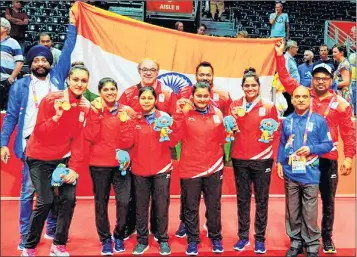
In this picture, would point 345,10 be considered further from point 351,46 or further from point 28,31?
point 28,31

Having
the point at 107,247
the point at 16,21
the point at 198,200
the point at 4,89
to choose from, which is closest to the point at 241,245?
the point at 198,200

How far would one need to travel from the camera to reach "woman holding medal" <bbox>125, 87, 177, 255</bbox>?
4141 millimetres

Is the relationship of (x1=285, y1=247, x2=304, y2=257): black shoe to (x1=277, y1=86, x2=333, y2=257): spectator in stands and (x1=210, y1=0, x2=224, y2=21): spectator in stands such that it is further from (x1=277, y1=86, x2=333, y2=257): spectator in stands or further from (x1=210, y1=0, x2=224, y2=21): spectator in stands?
(x1=210, y1=0, x2=224, y2=21): spectator in stands

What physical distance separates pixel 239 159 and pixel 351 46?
24.7 feet

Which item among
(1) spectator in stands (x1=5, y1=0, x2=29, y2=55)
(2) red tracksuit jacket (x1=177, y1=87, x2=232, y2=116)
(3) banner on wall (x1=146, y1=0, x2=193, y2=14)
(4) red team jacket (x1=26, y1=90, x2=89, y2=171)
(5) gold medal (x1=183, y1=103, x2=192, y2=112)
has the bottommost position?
(4) red team jacket (x1=26, y1=90, x2=89, y2=171)

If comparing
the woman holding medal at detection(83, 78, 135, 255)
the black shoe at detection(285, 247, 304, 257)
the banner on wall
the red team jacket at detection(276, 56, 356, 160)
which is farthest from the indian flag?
the banner on wall

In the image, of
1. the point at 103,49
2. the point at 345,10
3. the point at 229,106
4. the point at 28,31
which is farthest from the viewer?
the point at 345,10

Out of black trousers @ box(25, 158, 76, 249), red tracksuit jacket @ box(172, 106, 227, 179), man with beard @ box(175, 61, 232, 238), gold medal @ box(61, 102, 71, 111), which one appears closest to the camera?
gold medal @ box(61, 102, 71, 111)

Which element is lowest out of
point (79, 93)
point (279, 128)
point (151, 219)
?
point (151, 219)

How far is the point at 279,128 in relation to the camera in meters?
4.32

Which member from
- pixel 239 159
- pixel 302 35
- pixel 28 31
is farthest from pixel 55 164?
pixel 302 35

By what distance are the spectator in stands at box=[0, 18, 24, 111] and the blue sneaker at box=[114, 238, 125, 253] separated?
2603 mm

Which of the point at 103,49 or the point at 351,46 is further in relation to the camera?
the point at 351,46

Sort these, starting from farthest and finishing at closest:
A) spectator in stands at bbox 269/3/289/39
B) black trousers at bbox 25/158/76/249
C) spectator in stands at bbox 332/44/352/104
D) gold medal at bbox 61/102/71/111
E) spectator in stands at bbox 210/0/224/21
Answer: spectator in stands at bbox 210/0/224/21 → spectator in stands at bbox 269/3/289/39 → spectator in stands at bbox 332/44/352/104 → black trousers at bbox 25/158/76/249 → gold medal at bbox 61/102/71/111
